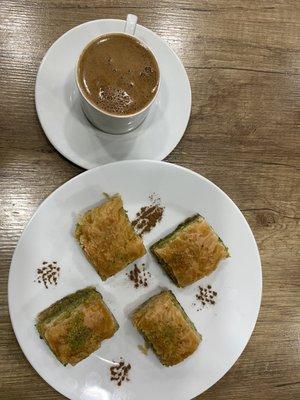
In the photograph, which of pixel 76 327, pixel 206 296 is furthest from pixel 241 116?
pixel 76 327

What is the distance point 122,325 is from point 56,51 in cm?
86

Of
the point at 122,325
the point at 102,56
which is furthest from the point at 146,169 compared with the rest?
the point at 122,325

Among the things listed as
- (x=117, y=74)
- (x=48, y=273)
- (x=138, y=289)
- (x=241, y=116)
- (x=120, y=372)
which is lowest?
(x=120, y=372)

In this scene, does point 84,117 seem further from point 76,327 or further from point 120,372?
point 120,372

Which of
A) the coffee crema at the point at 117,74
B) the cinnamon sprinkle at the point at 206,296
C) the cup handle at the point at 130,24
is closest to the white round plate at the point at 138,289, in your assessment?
the cinnamon sprinkle at the point at 206,296

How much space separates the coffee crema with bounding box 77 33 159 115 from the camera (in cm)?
139

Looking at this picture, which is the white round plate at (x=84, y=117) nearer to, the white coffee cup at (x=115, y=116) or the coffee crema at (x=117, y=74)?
the white coffee cup at (x=115, y=116)

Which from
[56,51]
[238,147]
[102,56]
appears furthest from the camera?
[238,147]

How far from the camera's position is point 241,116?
1675 millimetres

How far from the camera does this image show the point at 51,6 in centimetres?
160

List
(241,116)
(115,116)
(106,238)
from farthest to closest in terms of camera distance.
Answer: (241,116), (106,238), (115,116)

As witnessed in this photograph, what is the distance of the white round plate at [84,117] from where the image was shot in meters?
1.51

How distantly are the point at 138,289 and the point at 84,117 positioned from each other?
555 millimetres

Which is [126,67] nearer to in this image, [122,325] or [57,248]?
[57,248]
